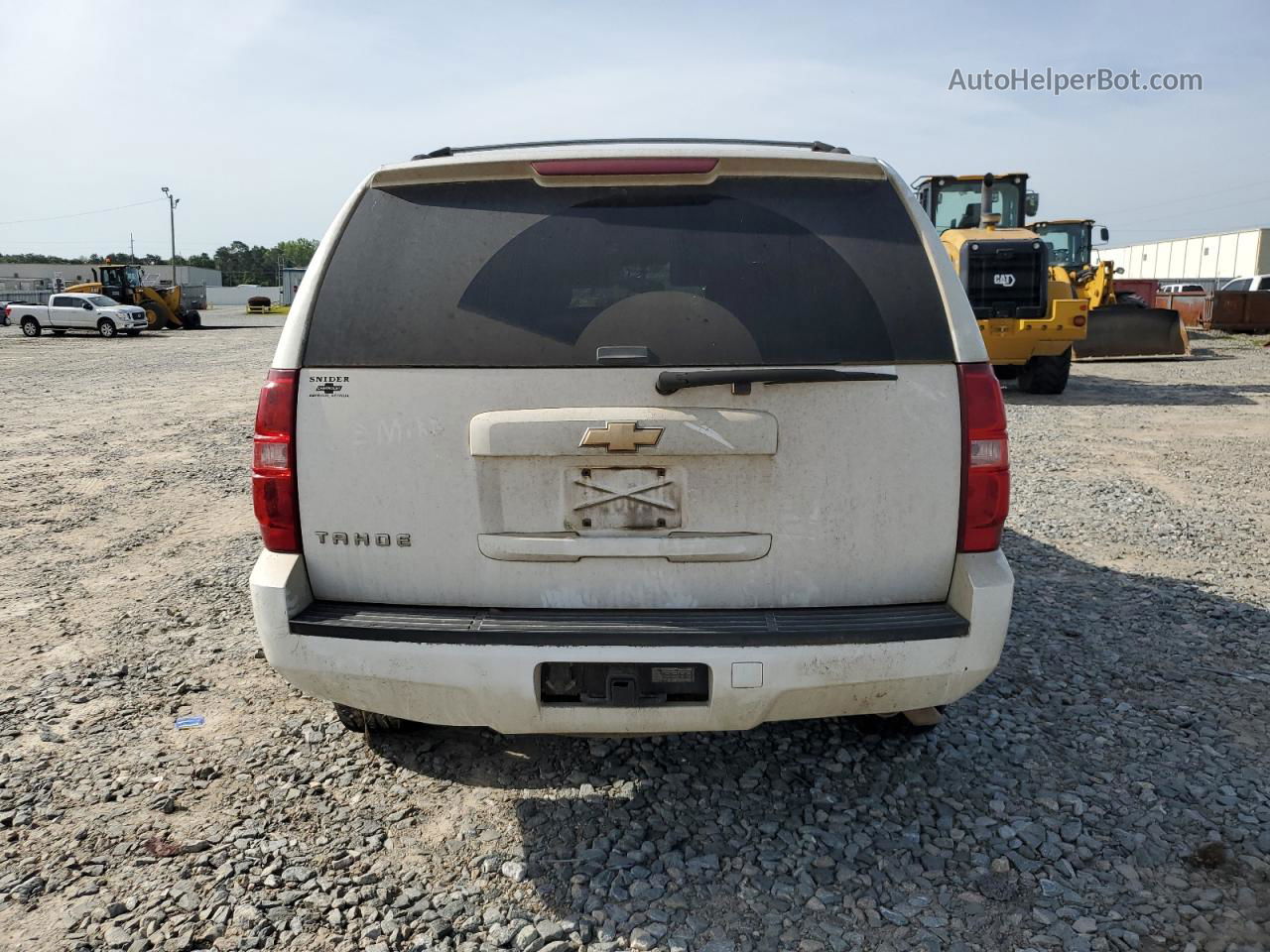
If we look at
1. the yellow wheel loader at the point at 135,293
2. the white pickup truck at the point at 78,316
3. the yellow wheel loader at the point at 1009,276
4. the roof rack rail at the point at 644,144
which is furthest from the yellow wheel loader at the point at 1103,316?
the yellow wheel loader at the point at 135,293

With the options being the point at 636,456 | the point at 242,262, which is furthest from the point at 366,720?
the point at 242,262

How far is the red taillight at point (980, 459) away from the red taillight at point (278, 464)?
6.27 feet

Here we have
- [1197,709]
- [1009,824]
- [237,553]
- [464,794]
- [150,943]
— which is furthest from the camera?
[237,553]

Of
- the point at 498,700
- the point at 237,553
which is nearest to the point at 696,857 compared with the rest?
the point at 498,700

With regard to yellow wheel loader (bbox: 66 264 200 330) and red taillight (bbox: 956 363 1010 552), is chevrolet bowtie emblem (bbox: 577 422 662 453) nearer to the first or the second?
red taillight (bbox: 956 363 1010 552)

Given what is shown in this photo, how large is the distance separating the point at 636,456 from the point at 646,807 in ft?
4.10

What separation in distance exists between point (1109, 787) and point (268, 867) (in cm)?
275

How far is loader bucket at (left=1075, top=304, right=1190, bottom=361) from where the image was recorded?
62.7 ft

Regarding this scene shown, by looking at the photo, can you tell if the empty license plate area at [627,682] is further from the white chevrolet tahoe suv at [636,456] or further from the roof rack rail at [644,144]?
the roof rack rail at [644,144]

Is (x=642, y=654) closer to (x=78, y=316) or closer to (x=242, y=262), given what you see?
(x=78, y=316)

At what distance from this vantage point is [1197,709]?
150 inches

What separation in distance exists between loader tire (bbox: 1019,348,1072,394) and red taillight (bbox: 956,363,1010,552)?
1300 centimetres

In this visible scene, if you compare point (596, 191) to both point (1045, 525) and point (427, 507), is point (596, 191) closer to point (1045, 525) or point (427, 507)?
point (427, 507)

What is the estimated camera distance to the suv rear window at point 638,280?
263cm
